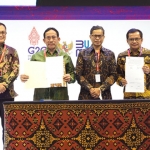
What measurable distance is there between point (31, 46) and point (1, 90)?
5.21 ft

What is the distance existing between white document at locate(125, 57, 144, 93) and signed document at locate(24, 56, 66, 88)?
24.1 inches

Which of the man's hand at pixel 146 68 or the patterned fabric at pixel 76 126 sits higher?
the man's hand at pixel 146 68

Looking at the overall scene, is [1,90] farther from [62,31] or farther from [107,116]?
[62,31]

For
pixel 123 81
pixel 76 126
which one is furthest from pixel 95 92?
pixel 76 126

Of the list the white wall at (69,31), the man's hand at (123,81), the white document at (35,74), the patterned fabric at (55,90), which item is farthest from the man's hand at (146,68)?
the white wall at (69,31)

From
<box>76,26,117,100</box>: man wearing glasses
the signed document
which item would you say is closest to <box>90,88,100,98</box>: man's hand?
<box>76,26,117,100</box>: man wearing glasses

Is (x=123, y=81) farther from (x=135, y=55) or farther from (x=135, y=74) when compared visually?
(x=135, y=55)

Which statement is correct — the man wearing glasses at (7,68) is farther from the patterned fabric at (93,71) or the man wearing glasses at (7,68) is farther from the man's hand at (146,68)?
the man's hand at (146,68)

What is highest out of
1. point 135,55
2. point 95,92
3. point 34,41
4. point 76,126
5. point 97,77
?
point 34,41

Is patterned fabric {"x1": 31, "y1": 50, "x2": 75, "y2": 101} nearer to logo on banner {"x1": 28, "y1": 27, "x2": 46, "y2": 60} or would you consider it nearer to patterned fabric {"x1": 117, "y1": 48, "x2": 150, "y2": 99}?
patterned fabric {"x1": 117, "y1": 48, "x2": 150, "y2": 99}

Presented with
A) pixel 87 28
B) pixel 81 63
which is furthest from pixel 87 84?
pixel 87 28

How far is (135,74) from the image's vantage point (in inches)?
Answer: 130

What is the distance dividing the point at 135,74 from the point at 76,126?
98 centimetres

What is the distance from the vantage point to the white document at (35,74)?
316cm
